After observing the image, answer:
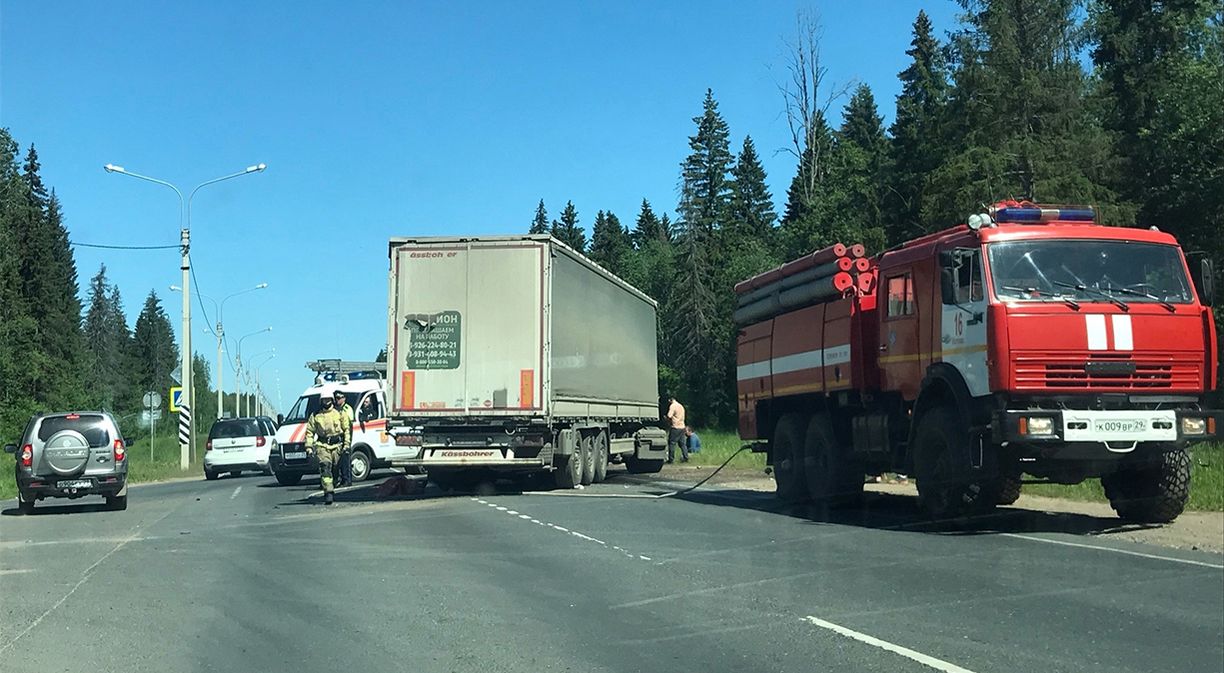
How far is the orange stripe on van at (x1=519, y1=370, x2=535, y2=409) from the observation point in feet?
63.8

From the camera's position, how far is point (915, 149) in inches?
2148

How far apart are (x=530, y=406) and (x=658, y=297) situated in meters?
72.5

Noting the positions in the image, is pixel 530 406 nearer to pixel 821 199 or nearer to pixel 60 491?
pixel 60 491

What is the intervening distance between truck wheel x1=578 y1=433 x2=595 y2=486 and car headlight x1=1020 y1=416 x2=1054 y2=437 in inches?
435

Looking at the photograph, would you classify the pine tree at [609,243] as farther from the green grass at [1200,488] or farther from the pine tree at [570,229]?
the green grass at [1200,488]

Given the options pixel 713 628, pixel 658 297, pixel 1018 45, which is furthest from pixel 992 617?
pixel 658 297

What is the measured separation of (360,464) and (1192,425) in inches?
741

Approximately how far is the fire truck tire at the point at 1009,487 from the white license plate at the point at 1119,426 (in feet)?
4.11

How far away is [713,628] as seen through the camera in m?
8.12

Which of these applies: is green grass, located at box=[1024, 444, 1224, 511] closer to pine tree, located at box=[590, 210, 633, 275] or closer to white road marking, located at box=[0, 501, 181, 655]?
white road marking, located at box=[0, 501, 181, 655]

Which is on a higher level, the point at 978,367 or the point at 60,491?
the point at 978,367

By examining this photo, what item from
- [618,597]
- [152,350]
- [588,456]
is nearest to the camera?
[618,597]

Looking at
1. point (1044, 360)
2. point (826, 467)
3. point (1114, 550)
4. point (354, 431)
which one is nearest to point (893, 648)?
point (1114, 550)

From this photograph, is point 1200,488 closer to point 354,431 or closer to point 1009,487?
point 1009,487
